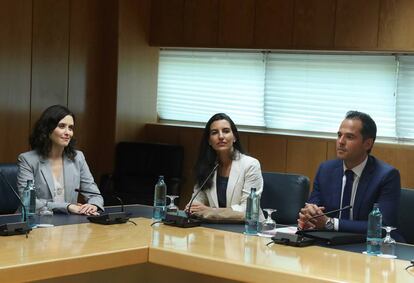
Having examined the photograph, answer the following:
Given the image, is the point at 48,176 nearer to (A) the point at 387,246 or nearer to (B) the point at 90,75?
(A) the point at 387,246

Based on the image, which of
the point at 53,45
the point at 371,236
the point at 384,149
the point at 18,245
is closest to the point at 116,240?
the point at 18,245

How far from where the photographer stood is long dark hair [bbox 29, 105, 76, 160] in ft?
14.4

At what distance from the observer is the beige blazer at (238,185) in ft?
14.1

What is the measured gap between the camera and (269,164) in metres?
6.18

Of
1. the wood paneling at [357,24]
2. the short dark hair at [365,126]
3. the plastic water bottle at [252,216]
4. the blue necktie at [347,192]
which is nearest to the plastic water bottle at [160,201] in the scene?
the plastic water bottle at [252,216]

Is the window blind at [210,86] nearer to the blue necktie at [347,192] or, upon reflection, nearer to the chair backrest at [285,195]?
the chair backrest at [285,195]

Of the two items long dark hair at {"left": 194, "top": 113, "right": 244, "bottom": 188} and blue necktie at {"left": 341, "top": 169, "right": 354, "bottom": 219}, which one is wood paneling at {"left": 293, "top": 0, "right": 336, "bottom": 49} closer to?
long dark hair at {"left": 194, "top": 113, "right": 244, "bottom": 188}

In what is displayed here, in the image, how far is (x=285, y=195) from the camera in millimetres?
4332

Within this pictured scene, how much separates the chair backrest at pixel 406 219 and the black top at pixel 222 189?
1.03m

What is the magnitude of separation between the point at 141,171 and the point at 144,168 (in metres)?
0.04

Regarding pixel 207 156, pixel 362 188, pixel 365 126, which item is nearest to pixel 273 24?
pixel 207 156

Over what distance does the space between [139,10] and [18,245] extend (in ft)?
14.1

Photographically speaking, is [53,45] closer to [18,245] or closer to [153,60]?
[153,60]

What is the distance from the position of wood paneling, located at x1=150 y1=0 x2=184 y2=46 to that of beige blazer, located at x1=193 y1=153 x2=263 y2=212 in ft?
8.89
